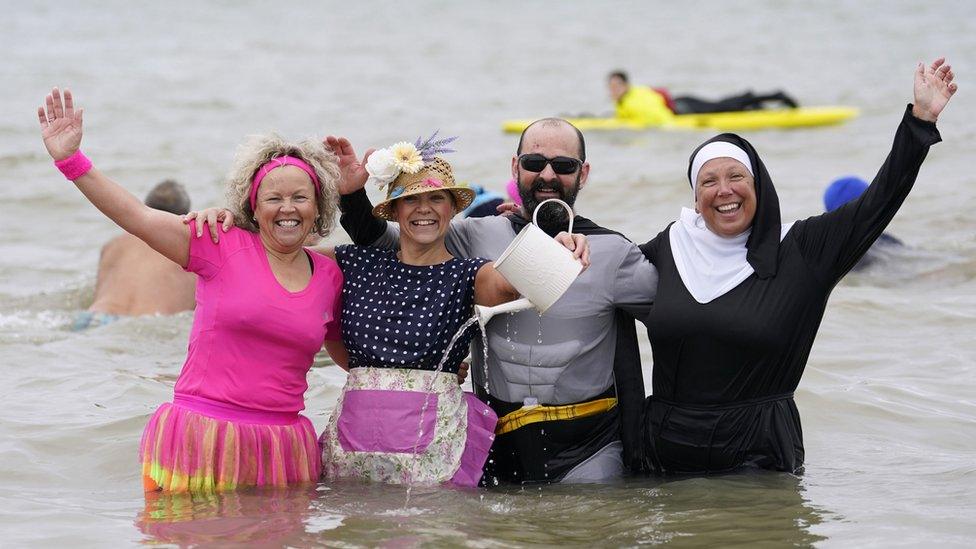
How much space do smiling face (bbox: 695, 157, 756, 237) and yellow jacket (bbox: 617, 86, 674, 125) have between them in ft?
45.1

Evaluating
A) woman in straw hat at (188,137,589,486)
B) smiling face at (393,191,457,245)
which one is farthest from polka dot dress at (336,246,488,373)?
smiling face at (393,191,457,245)

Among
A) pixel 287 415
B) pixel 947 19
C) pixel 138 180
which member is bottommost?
pixel 287 415

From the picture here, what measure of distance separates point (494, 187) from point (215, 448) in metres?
10.9

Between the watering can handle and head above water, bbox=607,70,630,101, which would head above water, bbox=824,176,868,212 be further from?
head above water, bbox=607,70,630,101

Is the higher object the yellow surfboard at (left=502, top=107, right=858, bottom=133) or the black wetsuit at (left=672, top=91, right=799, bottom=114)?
the black wetsuit at (left=672, top=91, right=799, bottom=114)

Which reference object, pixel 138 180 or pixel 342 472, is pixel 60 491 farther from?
pixel 138 180

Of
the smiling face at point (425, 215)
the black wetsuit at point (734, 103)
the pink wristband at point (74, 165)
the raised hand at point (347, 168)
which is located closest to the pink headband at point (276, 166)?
the raised hand at point (347, 168)

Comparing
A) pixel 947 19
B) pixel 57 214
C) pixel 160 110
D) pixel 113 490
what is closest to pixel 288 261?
pixel 113 490

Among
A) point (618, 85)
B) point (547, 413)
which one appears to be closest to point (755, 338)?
point (547, 413)

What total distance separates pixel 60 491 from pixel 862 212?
3600 mm

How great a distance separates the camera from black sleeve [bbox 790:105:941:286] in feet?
15.3

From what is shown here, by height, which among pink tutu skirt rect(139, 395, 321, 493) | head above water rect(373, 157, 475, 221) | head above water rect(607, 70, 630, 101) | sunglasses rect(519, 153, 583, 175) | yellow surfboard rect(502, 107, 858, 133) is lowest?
pink tutu skirt rect(139, 395, 321, 493)

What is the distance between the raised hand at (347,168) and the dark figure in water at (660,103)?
13.8 metres

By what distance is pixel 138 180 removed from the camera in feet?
54.2
